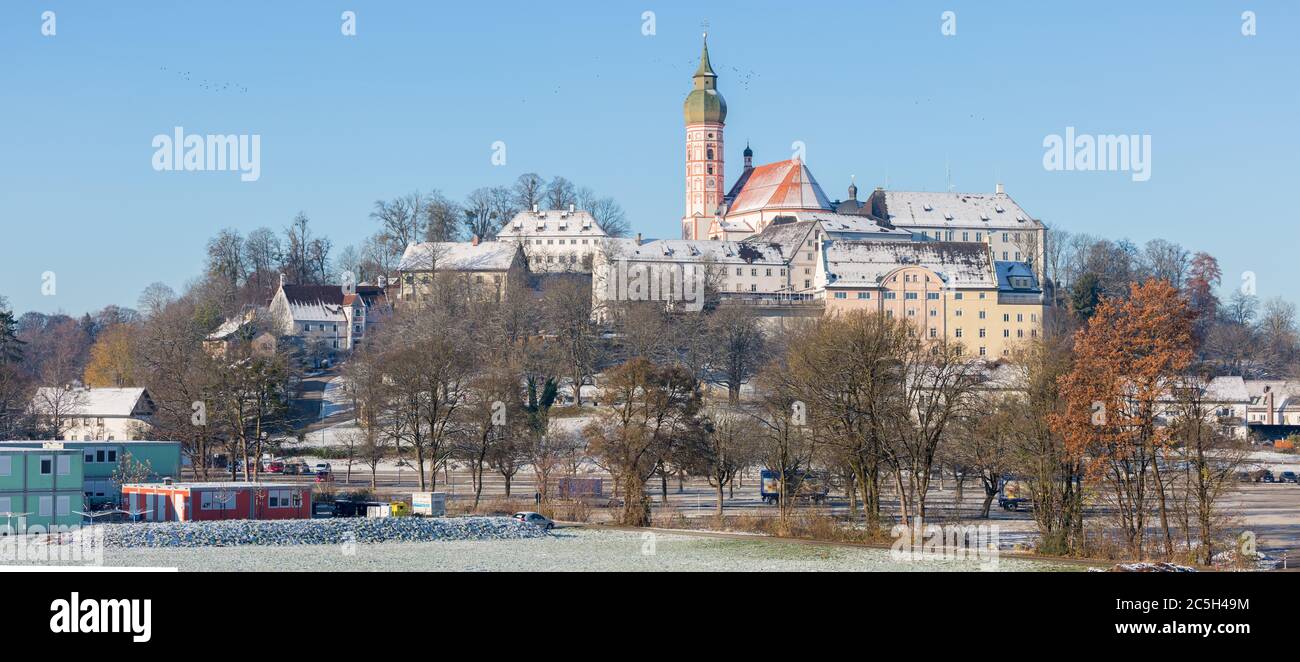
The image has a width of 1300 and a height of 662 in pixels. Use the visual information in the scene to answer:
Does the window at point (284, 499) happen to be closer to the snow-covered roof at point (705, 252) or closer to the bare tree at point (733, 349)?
the bare tree at point (733, 349)

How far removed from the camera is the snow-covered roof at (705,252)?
122875 mm

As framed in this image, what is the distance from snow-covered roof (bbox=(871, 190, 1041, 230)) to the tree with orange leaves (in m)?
104

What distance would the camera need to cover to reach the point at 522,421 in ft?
196

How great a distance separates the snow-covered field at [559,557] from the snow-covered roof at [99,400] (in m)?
43.2

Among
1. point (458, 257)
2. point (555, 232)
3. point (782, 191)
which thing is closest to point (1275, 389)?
point (782, 191)

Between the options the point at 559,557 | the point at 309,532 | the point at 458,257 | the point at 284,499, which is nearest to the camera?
the point at 559,557

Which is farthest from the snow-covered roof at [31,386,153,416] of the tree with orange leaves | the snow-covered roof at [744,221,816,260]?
the snow-covered roof at [744,221,816,260]

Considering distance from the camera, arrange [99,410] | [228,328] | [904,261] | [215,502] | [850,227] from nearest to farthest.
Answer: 1. [215,502]
2. [99,410]
3. [228,328]
4. [904,261]
5. [850,227]

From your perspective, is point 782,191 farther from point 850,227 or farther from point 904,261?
point 904,261

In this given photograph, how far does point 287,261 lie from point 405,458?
6572 cm

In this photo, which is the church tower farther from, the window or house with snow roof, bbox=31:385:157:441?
the window

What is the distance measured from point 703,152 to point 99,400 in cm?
8053

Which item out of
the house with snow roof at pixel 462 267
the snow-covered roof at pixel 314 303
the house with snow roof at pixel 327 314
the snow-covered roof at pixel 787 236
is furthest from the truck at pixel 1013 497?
the snow-covered roof at pixel 314 303

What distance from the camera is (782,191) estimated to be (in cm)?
14375
